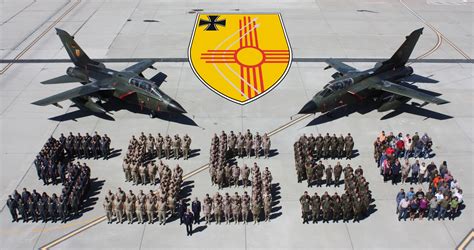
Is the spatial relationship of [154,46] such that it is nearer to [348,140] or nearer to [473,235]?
[348,140]

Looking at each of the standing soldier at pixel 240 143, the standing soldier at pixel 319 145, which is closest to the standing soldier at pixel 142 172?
the standing soldier at pixel 240 143

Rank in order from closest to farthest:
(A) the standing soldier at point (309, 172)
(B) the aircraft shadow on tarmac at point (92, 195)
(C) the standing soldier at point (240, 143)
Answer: (B) the aircraft shadow on tarmac at point (92, 195) → (A) the standing soldier at point (309, 172) → (C) the standing soldier at point (240, 143)

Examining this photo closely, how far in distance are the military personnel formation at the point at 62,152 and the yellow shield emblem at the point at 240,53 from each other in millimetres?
8317

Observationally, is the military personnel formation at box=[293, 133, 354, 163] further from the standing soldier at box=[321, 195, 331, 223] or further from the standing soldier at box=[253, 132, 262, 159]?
the standing soldier at box=[321, 195, 331, 223]

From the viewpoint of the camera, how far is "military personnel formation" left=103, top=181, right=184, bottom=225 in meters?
17.1

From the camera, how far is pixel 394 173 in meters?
19.2

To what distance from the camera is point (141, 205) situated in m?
17.1

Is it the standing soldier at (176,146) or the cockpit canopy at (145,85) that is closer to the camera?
the standing soldier at (176,146)

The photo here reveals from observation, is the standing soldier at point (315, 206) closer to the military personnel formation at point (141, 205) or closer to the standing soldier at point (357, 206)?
the standing soldier at point (357, 206)

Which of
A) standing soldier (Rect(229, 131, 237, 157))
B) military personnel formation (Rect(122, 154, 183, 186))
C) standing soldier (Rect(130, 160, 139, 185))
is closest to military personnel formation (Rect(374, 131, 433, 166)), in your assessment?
standing soldier (Rect(229, 131, 237, 157))

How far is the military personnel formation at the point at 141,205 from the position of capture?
1706 cm

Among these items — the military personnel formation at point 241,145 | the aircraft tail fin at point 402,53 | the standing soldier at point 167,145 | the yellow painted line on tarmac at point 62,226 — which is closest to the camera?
the yellow painted line on tarmac at point 62,226

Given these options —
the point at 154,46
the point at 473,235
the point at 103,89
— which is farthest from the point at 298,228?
the point at 154,46

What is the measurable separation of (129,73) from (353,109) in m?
12.1
